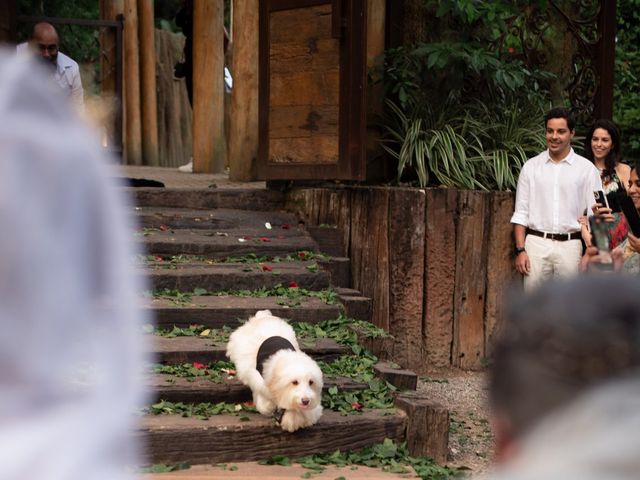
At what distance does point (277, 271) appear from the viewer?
773 centimetres

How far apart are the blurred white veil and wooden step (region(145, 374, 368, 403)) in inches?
Result: 185

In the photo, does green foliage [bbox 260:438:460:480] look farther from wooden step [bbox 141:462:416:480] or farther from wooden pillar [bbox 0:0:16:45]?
wooden pillar [bbox 0:0:16:45]

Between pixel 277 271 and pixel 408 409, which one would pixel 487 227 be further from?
pixel 408 409

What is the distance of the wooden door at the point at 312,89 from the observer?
838cm

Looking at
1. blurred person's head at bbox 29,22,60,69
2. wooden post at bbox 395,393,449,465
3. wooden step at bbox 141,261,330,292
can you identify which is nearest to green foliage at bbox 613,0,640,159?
wooden step at bbox 141,261,330,292

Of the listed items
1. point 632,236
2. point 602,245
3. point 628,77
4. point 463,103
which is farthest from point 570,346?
point 628,77

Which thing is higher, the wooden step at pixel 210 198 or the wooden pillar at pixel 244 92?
the wooden pillar at pixel 244 92

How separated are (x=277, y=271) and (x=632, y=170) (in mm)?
2434

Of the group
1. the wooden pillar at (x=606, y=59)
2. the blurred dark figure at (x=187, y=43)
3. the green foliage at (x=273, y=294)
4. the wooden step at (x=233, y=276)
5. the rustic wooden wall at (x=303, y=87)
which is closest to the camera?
the green foliage at (x=273, y=294)

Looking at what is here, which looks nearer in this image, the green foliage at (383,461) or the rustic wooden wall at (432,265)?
the green foliage at (383,461)

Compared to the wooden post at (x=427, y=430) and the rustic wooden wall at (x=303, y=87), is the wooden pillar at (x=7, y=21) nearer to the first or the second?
the rustic wooden wall at (x=303, y=87)

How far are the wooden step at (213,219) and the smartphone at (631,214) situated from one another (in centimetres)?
253

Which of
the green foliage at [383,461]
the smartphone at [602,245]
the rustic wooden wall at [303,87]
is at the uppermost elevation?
the rustic wooden wall at [303,87]

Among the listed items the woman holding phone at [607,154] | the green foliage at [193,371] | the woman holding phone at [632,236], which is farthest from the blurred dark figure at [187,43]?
the green foliage at [193,371]
